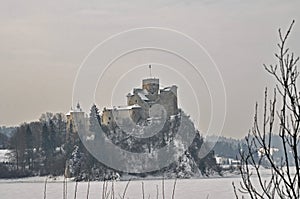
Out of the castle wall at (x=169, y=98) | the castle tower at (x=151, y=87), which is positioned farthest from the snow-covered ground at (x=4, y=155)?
the castle wall at (x=169, y=98)

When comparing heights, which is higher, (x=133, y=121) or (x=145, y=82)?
(x=145, y=82)

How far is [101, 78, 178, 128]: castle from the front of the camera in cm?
6219

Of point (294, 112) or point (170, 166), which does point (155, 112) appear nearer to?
point (170, 166)

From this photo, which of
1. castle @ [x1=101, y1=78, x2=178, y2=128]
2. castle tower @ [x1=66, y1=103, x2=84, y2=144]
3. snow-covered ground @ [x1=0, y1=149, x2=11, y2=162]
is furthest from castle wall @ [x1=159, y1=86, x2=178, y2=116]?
snow-covered ground @ [x1=0, y1=149, x2=11, y2=162]

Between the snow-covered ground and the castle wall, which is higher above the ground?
the castle wall

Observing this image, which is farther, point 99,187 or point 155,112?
point 155,112

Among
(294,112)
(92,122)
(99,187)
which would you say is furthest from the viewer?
(92,122)

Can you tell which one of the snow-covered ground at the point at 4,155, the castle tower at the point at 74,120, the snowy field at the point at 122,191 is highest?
the castle tower at the point at 74,120

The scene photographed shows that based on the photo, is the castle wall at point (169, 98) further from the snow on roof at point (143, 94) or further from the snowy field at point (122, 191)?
the snowy field at point (122, 191)

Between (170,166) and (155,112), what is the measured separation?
394 inches

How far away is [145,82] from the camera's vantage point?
225 ft

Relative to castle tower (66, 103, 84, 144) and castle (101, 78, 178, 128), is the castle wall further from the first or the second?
castle tower (66, 103, 84, 144)

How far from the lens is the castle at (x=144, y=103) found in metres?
62.2

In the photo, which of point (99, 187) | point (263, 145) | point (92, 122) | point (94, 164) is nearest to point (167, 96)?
point (92, 122)
